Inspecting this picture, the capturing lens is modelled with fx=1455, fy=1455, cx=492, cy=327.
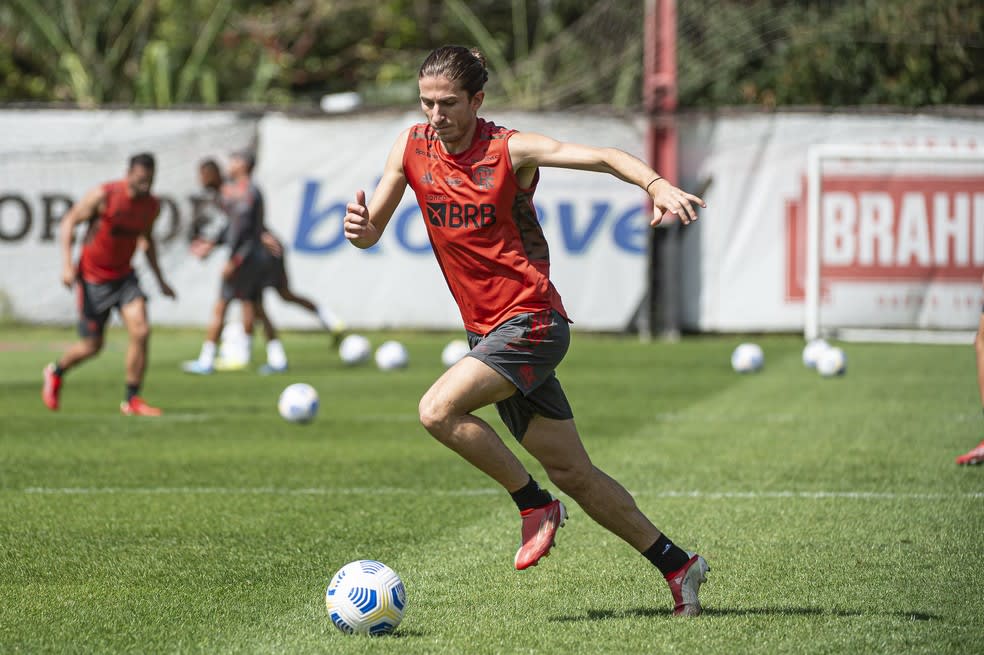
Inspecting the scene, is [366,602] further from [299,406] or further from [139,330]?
[139,330]

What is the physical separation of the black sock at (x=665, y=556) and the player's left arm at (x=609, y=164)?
4.15 feet

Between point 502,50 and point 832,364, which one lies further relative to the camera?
point 502,50

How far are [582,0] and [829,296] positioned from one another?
10160 millimetres

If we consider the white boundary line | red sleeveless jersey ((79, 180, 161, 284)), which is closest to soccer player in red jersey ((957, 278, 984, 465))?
the white boundary line

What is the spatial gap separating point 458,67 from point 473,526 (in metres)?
2.81

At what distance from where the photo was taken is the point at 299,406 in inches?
448

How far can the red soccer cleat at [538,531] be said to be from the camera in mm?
5348

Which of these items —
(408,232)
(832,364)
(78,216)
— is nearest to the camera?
(78,216)

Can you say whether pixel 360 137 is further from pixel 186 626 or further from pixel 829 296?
pixel 186 626

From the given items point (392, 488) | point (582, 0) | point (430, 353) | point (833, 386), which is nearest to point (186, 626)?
point (392, 488)

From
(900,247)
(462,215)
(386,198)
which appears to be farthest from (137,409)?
(900,247)

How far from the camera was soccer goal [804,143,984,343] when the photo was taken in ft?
63.9

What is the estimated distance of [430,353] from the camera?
18297 millimetres

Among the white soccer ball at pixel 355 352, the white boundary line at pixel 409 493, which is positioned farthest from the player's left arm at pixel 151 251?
the white boundary line at pixel 409 493
